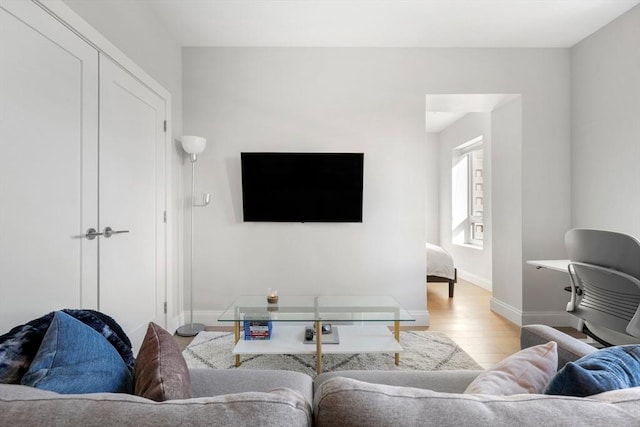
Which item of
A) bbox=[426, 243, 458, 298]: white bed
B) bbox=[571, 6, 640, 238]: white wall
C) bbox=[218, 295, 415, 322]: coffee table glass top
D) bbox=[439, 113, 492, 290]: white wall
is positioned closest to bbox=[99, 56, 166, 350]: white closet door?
bbox=[218, 295, 415, 322]: coffee table glass top

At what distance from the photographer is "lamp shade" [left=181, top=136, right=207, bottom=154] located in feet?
9.96

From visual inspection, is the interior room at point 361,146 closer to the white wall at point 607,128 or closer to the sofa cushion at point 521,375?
the white wall at point 607,128

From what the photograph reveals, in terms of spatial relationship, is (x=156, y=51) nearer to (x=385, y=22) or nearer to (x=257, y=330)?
(x=385, y=22)

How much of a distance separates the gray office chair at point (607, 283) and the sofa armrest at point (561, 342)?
2.69ft

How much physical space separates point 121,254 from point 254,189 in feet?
4.37

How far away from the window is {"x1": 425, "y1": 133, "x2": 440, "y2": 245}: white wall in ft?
1.77

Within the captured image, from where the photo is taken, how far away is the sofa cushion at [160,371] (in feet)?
2.41

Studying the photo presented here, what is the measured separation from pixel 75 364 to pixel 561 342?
156 centimetres

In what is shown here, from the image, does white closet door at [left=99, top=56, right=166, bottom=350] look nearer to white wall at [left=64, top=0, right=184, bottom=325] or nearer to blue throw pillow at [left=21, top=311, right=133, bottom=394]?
white wall at [left=64, top=0, right=184, bottom=325]

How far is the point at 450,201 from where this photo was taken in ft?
19.3

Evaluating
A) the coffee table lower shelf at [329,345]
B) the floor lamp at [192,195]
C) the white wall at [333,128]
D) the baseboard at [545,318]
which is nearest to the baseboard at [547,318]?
the baseboard at [545,318]

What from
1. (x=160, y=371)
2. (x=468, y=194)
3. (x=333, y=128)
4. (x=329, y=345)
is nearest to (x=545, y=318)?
(x=329, y=345)

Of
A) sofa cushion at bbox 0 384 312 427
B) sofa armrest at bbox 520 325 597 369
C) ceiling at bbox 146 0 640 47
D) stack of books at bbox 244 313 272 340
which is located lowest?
stack of books at bbox 244 313 272 340

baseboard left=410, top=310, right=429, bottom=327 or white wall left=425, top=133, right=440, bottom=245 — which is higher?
white wall left=425, top=133, right=440, bottom=245
